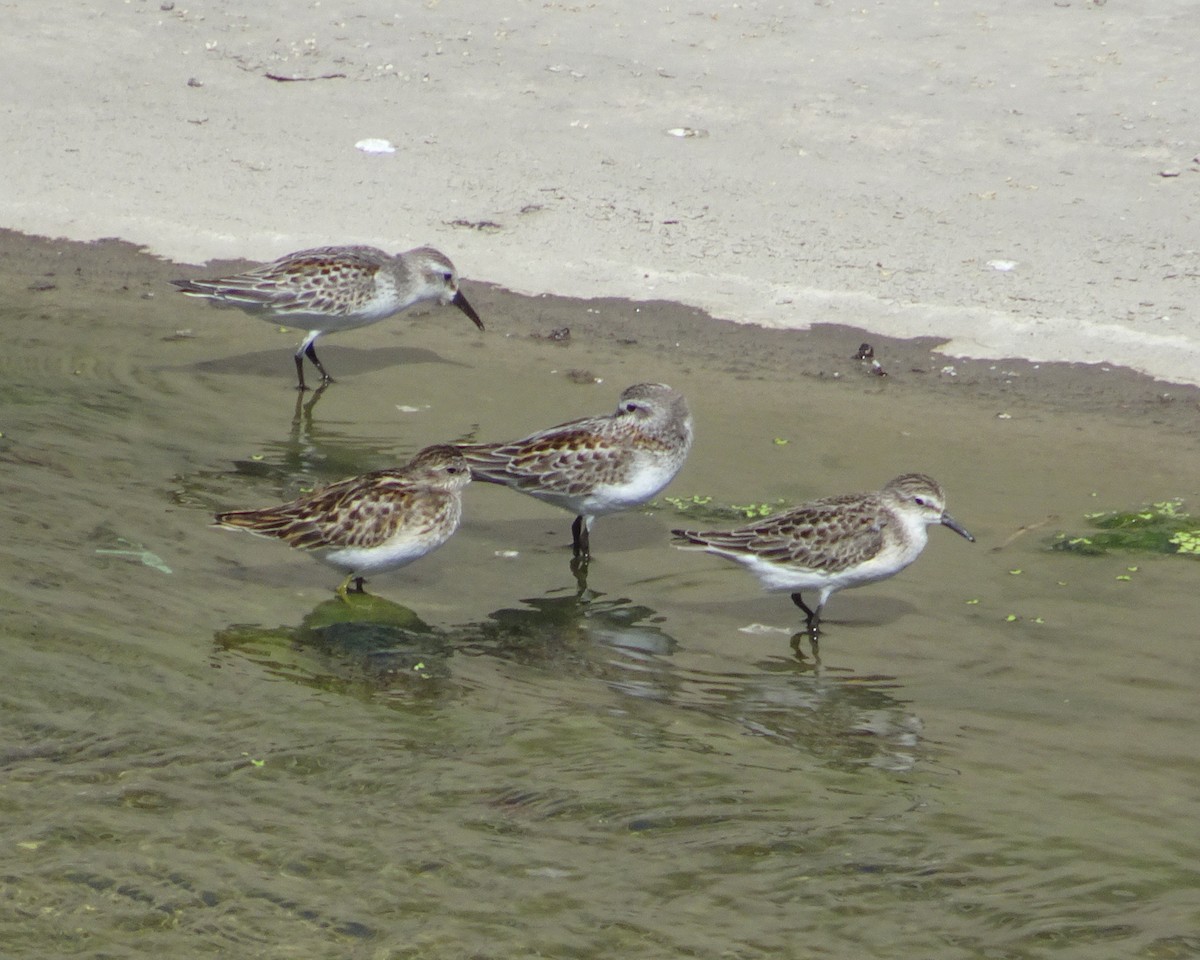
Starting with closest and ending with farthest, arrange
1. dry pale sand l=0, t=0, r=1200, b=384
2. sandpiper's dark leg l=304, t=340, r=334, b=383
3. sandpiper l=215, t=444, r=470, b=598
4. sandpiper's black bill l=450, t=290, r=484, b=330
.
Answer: sandpiper l=215, t=444, r=470, b=598 → sandpiper's dark leg l=304, t=340, r=334, b=383 → sandpiper's black bill l=450, t=290, r=484, b=330 → dry pale sand l=0, t=0, r=1200, b=384

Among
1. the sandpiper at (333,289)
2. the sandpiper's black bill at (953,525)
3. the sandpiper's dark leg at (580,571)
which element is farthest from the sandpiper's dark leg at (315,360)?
the sandpiper's black bill at (953,525)

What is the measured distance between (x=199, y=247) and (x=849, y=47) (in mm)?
6664

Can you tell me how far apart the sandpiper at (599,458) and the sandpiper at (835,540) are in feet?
2.87

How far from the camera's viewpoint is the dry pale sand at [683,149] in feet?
43.9

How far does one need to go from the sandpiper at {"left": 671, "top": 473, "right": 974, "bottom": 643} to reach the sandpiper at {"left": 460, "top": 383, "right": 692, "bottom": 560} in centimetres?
87

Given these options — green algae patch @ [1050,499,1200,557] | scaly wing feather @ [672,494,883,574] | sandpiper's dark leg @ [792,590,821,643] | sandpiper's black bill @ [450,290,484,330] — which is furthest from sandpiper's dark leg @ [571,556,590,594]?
sandpiper's black bill @ [450,290,484,330]

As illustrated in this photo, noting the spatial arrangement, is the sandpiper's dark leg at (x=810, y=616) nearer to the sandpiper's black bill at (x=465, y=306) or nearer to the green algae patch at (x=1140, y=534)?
the green algae patch at (x=1140, y=534)

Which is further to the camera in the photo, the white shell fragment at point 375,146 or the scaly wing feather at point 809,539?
the white shell fragment at point 375,146

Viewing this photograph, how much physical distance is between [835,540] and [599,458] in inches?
63.6

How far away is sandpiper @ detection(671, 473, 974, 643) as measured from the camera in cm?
877

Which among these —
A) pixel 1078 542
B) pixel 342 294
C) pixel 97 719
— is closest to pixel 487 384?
pixel 342 294

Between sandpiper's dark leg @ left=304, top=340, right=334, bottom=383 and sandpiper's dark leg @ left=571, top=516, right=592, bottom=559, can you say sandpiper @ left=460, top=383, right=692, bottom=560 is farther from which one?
sandpiper's dark leg @ left=304, top=340, right=334, bottom=383

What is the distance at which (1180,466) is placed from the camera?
10719 mm

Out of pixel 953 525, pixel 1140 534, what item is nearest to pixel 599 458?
pixel 953 525
